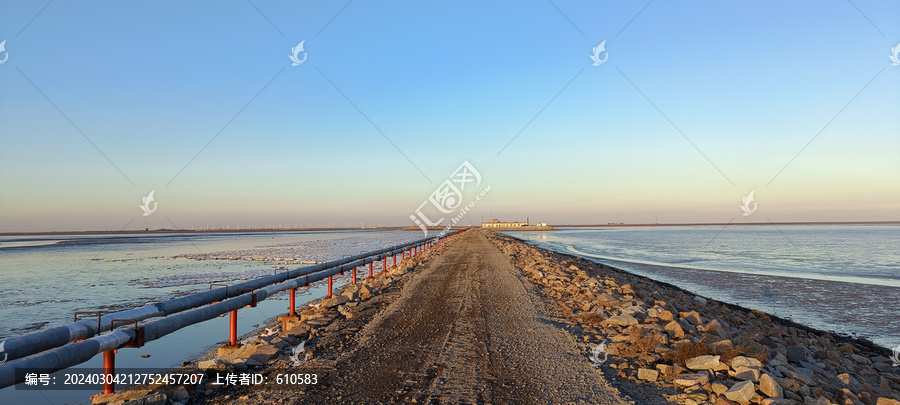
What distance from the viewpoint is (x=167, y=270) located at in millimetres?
22469

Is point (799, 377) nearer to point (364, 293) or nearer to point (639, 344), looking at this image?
point (639, 344)

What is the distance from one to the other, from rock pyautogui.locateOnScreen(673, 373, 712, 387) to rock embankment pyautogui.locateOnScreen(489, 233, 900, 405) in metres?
0.01

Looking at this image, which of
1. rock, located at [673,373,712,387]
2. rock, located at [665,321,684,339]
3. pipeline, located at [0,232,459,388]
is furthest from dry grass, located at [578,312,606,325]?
pipeline, located at [0,232,459,388]

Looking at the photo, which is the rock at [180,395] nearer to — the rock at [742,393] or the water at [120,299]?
the water at [120,299]

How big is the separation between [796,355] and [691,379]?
4.25 metres

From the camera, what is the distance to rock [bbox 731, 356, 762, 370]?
19.1 ft

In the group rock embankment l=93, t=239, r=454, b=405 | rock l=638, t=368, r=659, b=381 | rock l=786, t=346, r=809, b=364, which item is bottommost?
rock l=786, t=346, r=809, b=364

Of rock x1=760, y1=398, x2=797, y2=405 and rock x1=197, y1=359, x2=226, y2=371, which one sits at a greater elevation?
rock x1=197, y1=359, x2=226, y2=371

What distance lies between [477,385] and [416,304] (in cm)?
615

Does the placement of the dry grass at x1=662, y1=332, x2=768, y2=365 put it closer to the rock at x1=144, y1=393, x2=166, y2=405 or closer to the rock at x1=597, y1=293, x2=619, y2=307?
the rock at x1=597, y1=293, x2=619, y2=307

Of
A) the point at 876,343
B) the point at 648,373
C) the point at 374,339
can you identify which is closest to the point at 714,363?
the point at 648,373

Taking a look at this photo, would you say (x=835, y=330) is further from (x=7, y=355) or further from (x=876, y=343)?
(x=7, y=355)

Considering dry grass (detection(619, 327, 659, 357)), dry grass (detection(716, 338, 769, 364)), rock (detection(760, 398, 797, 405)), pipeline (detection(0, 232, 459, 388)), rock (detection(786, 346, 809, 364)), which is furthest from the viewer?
rock (detection(786, 346, 809, 364))

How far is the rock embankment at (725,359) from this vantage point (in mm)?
5445
